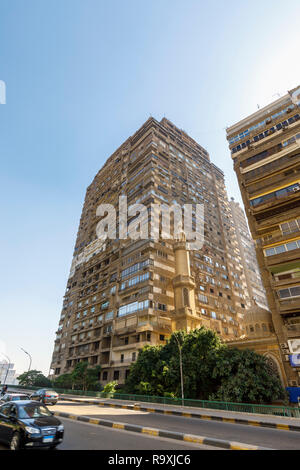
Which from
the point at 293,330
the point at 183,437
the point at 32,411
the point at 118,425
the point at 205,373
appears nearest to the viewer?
the point at 32,411

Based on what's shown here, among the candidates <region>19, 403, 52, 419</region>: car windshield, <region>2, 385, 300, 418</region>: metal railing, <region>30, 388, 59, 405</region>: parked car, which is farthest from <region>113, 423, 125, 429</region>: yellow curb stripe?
<region>30, 388, 59, 405</region>: parked car

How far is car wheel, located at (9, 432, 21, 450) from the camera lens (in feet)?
24.0

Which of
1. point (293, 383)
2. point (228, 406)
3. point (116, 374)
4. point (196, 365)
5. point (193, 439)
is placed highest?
point (196, 365)

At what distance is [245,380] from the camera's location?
74.7 ft

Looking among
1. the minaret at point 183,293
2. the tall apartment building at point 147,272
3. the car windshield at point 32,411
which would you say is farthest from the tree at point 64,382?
the car windshield at point 32,411

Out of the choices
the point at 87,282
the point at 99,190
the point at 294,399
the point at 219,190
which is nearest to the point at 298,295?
the point at 294,399

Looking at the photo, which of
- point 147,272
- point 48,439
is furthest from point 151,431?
point 147,272

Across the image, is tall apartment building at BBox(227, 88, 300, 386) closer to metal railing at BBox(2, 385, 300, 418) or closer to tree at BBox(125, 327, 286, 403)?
tree at BBox(125, 327, 286, 403)

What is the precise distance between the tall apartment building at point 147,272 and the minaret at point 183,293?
0.16 m

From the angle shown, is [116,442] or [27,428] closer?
[27,428]
